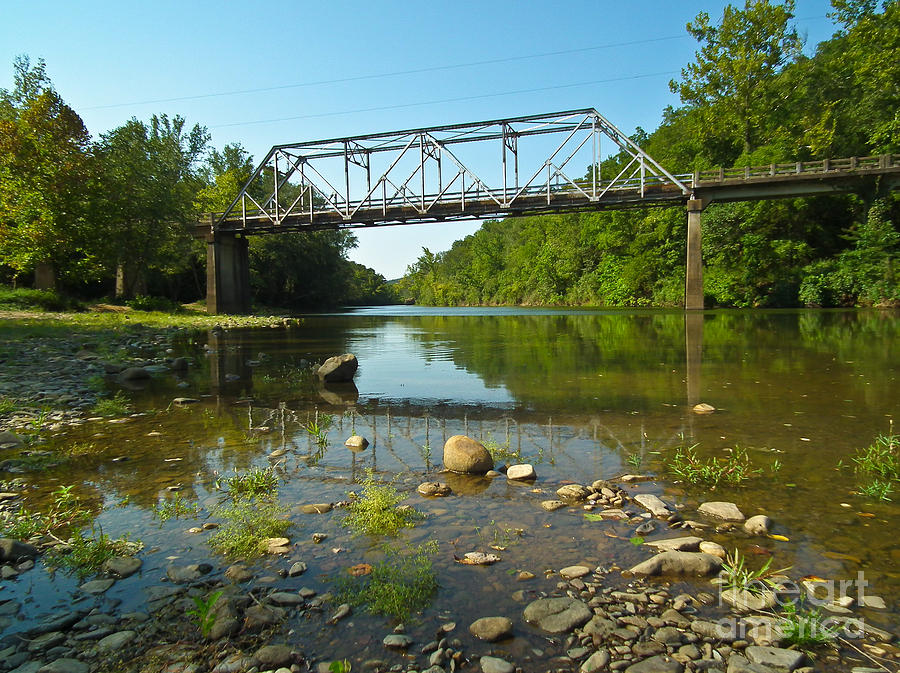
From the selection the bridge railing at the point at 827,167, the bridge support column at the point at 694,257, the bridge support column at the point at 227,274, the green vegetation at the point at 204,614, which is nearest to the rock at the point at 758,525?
the green vegetation at the point at 204,614

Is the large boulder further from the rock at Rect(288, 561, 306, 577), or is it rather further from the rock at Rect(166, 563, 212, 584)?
the rock at Rect(166, 563, 212, 584)

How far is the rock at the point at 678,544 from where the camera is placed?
11.5ft

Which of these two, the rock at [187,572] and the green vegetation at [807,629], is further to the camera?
the rock at [187,572]

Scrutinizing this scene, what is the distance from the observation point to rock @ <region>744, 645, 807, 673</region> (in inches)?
91.7

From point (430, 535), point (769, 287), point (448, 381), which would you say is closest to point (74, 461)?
point (430, 535)

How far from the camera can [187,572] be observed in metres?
3.30

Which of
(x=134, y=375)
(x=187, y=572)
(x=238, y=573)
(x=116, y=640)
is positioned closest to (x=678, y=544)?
(x=238, y=573)

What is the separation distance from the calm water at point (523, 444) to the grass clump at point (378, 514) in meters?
0.15

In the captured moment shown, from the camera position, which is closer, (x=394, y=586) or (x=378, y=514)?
(x=394, y=586)

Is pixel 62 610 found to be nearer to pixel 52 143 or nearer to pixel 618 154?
pixel 52 143

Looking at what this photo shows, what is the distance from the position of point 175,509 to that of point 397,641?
2798mm

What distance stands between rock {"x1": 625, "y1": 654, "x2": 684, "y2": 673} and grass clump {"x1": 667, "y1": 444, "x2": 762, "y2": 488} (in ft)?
8.86

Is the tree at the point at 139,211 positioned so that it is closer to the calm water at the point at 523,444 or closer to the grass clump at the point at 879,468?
the calm water at the point at 523,444

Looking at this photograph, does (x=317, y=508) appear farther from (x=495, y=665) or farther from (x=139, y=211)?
(x=139, y=211)
